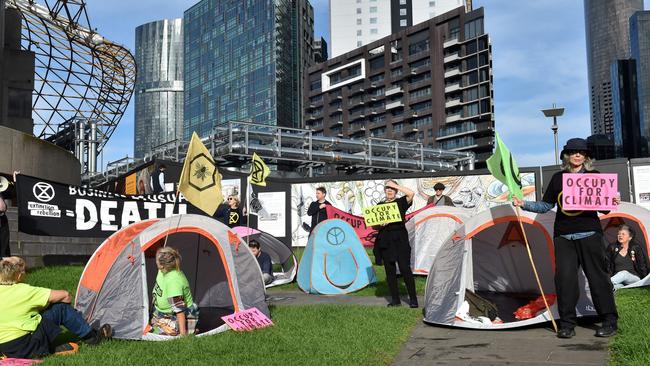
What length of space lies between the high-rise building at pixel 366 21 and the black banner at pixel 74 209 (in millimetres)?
108939

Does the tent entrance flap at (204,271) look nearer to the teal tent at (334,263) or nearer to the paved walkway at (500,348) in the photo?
the teal tent at (334,263)

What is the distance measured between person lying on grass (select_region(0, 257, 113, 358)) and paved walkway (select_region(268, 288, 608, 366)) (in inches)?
129

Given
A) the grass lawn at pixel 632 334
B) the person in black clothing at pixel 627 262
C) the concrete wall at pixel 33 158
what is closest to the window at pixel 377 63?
the concrete wall at pixel 33 158

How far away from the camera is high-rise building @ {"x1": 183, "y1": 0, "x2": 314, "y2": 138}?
118312 mm

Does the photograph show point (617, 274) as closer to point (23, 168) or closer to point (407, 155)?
point (23, 168)

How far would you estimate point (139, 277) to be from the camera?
6.99 meters

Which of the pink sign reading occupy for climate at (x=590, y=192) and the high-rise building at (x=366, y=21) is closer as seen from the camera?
the pink sign reading occupy for climate at (x=590, y=192)

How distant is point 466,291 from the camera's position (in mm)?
7352

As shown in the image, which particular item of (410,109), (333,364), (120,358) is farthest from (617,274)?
(410,109)

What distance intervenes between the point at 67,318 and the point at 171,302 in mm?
1174

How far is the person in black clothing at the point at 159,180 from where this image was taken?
21.5m

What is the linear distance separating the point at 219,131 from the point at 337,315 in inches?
892

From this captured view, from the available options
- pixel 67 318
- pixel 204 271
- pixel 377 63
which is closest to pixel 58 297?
pixel 67 318

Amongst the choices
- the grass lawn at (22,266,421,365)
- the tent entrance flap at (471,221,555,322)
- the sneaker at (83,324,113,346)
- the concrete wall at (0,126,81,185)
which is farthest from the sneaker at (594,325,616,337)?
the concrete wall at (0,126,81,185)
